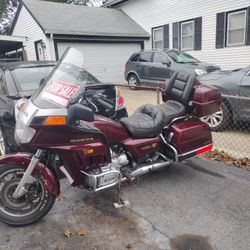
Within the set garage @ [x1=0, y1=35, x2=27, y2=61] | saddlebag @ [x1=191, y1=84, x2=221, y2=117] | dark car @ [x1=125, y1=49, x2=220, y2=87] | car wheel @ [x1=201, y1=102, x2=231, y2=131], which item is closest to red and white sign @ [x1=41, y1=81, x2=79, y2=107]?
saddlebag @ [x1=191, y1=84, x2=221, y2=117]

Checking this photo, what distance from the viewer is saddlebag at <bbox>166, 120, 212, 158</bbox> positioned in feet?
11.6

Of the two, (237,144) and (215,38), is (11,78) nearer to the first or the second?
(237,144)

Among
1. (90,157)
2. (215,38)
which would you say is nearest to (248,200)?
(90,157)

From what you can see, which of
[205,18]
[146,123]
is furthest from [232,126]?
[205,18]

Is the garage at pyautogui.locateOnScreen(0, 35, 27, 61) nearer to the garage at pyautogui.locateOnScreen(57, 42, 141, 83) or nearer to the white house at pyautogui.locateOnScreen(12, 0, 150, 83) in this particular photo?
the white house at pyautogui.locateOnScreen(12, 0, 150, 83)

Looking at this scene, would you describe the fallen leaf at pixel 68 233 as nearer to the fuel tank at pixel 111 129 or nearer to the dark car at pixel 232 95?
the fuel tank at pixel 111 129

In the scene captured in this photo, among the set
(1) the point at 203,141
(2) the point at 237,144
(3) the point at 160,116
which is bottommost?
(2) the point at 237,144

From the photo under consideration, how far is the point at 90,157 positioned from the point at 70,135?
331mm

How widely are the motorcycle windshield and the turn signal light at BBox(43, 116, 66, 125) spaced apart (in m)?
0.10

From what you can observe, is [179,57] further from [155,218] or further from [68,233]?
[68,233]

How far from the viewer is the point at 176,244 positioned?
8.43 ft

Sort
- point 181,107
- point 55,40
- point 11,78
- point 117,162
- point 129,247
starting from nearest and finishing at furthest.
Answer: point 129,247
point 117,162
point 181,107
point 11,78
point 55,40

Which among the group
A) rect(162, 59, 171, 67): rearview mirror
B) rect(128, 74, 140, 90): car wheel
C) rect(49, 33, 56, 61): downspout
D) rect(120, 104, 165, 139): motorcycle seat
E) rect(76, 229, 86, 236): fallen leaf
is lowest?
rect(76, 229, 86, 236): fallen leaf

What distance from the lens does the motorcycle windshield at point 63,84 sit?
253cm
